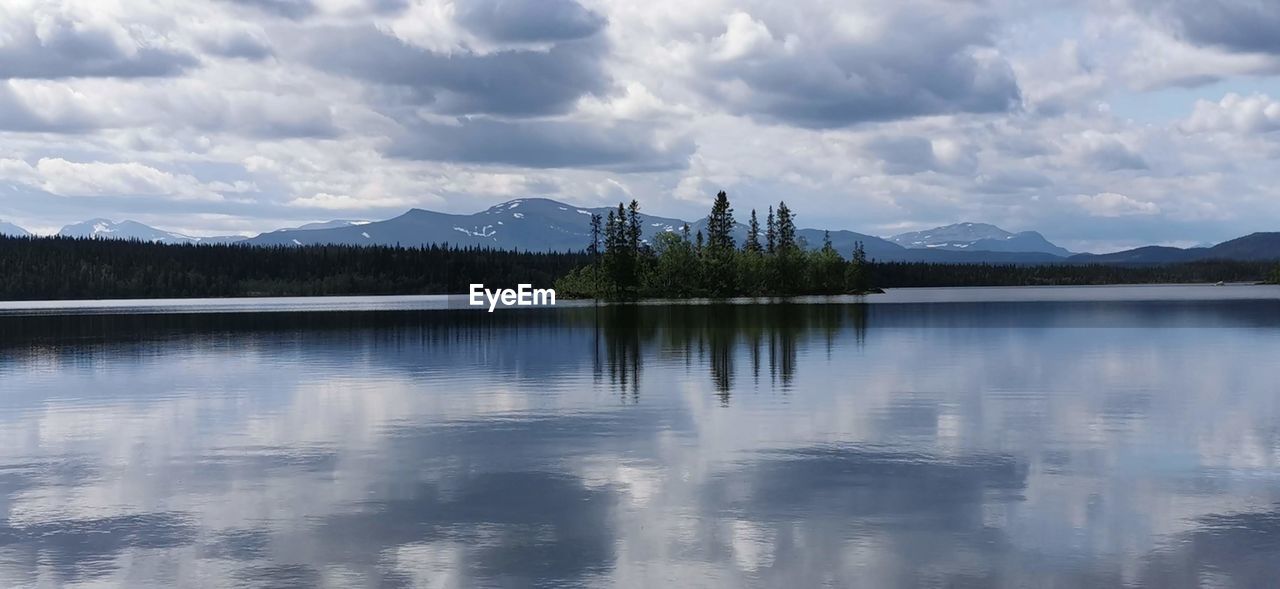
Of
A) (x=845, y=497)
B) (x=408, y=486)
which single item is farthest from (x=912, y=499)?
(x=408, y=486)

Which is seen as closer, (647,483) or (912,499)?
(912,499)

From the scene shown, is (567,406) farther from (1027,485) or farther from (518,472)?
(1027,485)

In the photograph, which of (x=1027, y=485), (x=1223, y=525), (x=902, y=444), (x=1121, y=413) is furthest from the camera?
(x=1121, y=413)

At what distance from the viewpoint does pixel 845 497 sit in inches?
1017

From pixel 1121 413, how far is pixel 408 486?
2658 cm

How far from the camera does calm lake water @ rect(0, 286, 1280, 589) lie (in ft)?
66.5

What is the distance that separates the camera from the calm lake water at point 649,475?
20266mm

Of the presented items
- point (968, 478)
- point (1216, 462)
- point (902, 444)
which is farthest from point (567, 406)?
point (1216, 462)

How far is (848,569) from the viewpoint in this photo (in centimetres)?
1969

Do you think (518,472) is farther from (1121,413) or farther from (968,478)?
(1121,413)

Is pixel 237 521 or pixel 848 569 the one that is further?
pixel 237 521

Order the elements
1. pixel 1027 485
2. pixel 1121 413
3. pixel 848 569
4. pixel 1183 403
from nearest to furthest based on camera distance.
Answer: pixel 848 569
pixel 1027 485
pixel 1121 413
pixel 1183 403

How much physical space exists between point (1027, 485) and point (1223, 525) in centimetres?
509

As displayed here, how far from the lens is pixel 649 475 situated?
28.9 metres
